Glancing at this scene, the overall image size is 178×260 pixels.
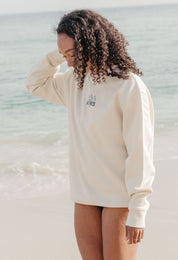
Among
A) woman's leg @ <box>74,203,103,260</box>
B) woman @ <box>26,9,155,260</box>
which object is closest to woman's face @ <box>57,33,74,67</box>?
woman @ <box>26,9,155,260</box>

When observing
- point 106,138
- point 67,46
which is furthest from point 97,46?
point 106,138

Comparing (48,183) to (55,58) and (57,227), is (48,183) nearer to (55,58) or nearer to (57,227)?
(57,227)

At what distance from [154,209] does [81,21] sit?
8.05 feet

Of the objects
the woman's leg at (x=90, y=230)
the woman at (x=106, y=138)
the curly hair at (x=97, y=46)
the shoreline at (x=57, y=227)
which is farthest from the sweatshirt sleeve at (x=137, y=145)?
the shoreline at (x=57, y=227)

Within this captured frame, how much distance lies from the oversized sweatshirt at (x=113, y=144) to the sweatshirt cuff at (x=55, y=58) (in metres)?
0.20

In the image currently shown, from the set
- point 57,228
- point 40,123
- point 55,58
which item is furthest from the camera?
point 40,123

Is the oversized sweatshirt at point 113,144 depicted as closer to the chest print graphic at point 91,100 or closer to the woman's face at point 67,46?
the chest print graphic at point 91,100

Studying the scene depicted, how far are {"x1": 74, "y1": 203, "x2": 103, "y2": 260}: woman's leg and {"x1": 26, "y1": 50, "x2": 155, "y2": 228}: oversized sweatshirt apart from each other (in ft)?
0.15

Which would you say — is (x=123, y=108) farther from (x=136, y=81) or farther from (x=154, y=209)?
(x=154, y=209)

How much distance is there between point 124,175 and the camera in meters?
1.97

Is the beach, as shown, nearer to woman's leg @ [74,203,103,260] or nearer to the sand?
the sand

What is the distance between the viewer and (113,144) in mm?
1946

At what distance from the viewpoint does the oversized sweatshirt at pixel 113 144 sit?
1.87 m

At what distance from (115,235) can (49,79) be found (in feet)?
2.79
